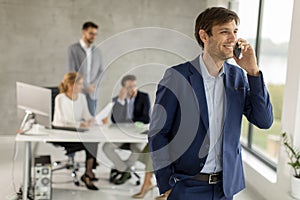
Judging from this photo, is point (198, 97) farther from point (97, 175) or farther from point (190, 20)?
point (190, 20)

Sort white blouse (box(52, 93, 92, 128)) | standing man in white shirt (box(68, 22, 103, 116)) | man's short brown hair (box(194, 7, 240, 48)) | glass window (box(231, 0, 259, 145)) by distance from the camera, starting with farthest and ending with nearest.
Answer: standing man in white shirt (box(68, 22, 103, 116)) < glass window (box(231, 0, 259, 145)) < white blouse (box(52, 93, 92, 128)) < man's short brown hair (box(194, 7, 240, 48))

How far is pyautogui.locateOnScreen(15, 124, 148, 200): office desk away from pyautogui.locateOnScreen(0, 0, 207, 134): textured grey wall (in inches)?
60.9

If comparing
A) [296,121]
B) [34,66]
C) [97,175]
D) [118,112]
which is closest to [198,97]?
[296,121]

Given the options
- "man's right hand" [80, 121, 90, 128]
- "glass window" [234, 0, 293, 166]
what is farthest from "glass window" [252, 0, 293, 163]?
"man's right hand" [80, 121, 90, 128]

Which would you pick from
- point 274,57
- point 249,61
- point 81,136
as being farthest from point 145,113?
point 249,61

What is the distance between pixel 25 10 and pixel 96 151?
7.77 feet

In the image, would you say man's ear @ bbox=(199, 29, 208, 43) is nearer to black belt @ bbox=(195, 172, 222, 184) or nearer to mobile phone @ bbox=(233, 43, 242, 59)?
mobile phone @ bbox=(233, 43, 242, 59)

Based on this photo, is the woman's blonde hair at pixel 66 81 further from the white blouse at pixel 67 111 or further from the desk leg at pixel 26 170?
the desk leg at pixel 26 170

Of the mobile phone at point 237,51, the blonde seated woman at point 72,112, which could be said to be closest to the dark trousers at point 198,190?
the mobile phone at point 237,51

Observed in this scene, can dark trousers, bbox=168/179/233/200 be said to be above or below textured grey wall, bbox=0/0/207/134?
below

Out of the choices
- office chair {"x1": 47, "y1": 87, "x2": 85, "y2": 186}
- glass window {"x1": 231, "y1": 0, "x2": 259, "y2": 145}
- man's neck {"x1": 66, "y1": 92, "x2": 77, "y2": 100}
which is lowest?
office chair {"x1": 47, "y1": 87, "x2": 85, "y2": 186}

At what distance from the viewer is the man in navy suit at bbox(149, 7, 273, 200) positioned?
5.14 feet

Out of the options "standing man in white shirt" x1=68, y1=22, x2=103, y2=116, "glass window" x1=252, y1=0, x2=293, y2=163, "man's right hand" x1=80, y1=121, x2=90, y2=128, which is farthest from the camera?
"standing man in white shirt" x1=68, y1=22, x2=103, y2=116

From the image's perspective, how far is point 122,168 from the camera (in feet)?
13.5
